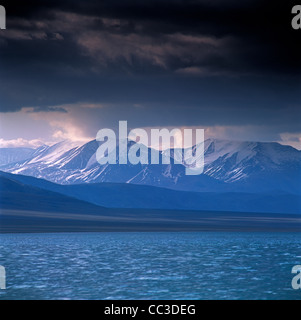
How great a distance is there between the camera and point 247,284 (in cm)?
5056

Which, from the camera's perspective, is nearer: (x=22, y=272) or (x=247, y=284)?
(x=247, y=284)

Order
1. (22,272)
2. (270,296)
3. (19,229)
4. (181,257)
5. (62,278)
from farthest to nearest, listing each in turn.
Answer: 1. (19,229)
2. (181,257)
3. (22,272)
4. (62,278)
5. (270,296)

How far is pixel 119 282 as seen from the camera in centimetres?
5150

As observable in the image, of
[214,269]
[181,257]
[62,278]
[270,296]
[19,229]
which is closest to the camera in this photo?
[270,296]

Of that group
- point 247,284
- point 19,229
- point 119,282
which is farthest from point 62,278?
point 19,229

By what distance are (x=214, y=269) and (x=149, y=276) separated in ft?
31.8
